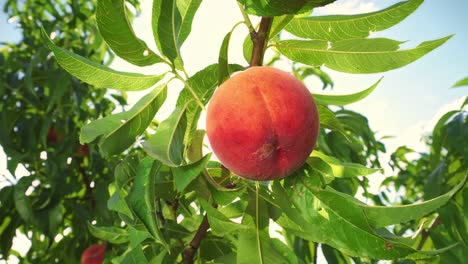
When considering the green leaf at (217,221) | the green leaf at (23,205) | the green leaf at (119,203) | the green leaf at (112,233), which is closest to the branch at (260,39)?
the green leaf at (217,221)

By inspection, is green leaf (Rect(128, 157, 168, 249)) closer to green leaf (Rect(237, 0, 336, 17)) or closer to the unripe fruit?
the unripe fruit

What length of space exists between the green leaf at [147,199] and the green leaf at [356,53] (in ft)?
1.56

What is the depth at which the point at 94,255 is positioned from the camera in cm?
261

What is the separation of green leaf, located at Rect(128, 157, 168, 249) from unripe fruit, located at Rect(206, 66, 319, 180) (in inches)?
7.5

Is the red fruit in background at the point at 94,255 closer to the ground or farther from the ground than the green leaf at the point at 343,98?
closer to the ground

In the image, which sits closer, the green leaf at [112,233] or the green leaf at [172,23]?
the green leaf at [172,23]

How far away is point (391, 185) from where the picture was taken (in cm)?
460

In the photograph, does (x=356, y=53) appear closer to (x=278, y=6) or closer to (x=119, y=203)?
(x=278, y=6)

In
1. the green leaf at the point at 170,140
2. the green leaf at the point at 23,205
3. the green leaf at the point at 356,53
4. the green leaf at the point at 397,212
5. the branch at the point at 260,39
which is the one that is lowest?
the green leaf at the point at 23,205

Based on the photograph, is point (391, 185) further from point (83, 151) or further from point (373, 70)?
point (373, 70)

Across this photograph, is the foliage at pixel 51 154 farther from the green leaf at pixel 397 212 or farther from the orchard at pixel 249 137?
the green leaf at pixel 397 212

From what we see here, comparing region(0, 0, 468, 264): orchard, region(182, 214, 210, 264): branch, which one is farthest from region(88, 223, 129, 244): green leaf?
region(182, 214, 210, 264): branch

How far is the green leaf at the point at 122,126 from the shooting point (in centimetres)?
114

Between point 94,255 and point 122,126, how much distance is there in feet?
5.51
